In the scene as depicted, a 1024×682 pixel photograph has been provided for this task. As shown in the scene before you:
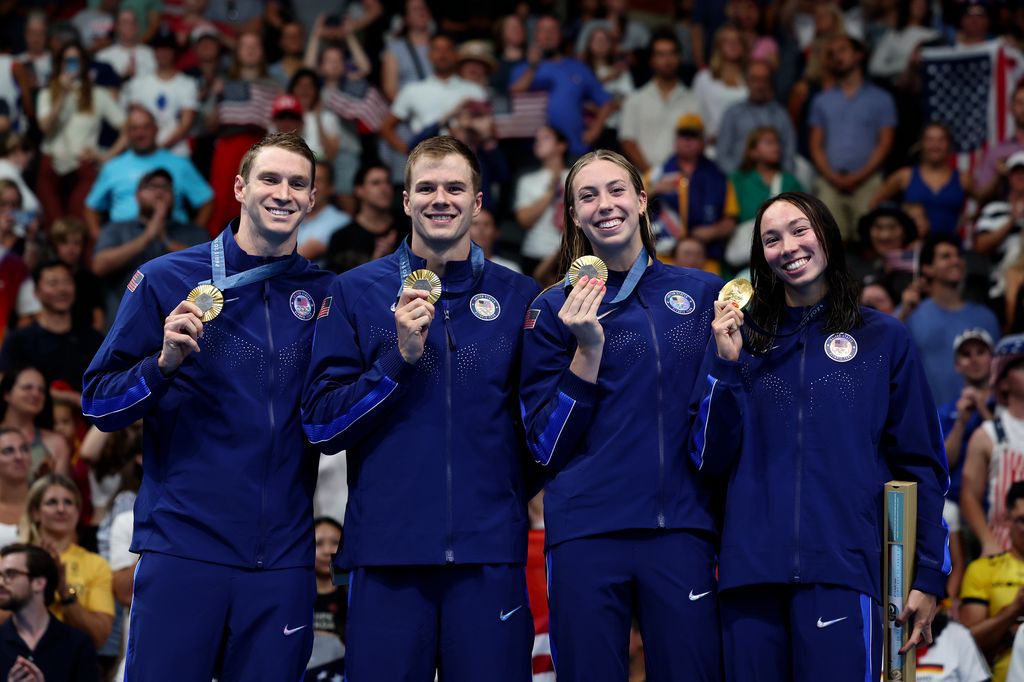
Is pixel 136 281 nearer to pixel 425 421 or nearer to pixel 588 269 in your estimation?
pixel 425 421

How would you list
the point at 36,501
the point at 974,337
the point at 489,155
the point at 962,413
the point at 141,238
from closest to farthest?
the point at 36,501, the point at 962,413, the point at 974,337, the point at 141,238, the point at 489,155

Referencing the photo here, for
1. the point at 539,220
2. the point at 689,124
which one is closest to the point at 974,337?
the point at 689,124

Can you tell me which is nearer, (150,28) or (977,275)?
(977,275)

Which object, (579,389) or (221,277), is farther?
(221,277)

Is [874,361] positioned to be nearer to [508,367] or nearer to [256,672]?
[508,367]

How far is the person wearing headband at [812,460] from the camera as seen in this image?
583 centimetres

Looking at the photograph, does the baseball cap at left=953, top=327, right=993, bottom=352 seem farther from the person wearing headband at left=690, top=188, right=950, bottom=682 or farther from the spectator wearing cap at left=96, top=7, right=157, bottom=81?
the spectator wearing cap at left=96, top=7, right=157, bottom=81

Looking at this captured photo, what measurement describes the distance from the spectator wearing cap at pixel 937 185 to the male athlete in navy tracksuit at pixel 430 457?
28.6 feet

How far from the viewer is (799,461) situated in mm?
5949

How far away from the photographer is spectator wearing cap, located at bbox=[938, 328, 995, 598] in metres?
9.90

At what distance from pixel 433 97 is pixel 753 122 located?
3058 millimetres

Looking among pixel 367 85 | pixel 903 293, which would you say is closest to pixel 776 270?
pixel 903 293

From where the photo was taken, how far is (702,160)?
547 inches

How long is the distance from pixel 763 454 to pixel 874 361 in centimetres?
56
